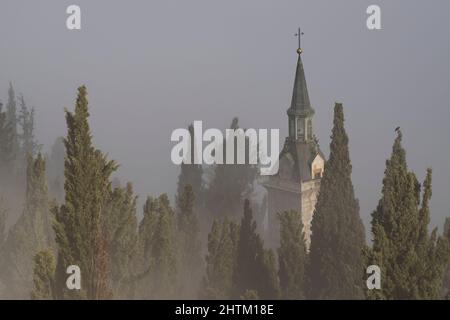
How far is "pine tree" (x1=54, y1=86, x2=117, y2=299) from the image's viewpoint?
3309cm

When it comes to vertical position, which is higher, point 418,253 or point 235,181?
point 235,181

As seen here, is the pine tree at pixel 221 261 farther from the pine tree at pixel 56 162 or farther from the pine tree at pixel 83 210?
the pine tree at pixel 56 162

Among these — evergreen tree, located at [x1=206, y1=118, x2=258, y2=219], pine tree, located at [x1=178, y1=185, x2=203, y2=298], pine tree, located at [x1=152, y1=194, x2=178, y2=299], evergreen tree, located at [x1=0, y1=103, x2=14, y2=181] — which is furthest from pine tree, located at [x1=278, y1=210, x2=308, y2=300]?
evergreen tree, located at [x1=0, y1=103, x2=14, y2=181]

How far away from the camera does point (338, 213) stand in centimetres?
5500

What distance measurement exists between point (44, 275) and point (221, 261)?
17.1m

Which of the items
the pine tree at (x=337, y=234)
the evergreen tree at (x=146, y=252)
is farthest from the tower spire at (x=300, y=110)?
the evergreen tree at (x=146, y=252)

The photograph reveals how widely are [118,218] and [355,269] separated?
59.7ft

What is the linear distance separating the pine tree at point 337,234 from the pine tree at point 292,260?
143cm

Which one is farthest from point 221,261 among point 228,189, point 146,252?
point 228,189

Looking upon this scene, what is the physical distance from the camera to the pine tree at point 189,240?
58.8 metres

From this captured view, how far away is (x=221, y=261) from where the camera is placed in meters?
49.2

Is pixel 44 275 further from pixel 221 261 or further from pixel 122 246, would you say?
pixel 221 261
